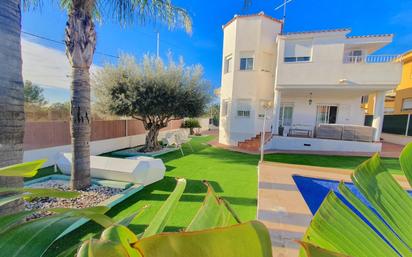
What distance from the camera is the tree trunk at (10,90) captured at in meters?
1.76

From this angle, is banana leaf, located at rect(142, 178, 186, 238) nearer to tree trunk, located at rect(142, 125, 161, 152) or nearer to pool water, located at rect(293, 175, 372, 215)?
pool water, located at rect(293, 175, 372, 215)

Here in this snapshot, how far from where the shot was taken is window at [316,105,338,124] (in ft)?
49.7

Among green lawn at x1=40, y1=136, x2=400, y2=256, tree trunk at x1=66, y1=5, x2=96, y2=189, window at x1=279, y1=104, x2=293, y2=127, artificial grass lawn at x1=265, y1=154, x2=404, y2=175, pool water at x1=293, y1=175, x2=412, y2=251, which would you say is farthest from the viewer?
window at x1=279, y1=104, x2=293, y2=127

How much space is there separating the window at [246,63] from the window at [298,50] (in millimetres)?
2505

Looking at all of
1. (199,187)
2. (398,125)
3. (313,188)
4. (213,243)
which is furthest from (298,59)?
(213,243)

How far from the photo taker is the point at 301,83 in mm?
12383

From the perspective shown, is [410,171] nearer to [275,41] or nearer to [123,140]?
[123,140]

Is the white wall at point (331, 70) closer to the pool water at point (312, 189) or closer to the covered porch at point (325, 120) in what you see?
the covered porch at point (325, 120)

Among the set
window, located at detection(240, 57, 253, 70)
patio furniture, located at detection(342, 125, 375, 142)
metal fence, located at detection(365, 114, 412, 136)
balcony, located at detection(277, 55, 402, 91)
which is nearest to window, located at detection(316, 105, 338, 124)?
patio furniture, located at detection(342, 125, 375, 142)

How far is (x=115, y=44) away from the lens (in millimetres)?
10672

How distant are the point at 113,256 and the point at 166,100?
1002 cm

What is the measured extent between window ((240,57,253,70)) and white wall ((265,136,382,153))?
223 inches

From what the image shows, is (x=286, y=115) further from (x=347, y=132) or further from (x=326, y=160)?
(x=326, y=160)

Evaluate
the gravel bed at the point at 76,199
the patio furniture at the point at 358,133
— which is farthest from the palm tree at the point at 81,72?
the patio furniture at the point at 358,133
